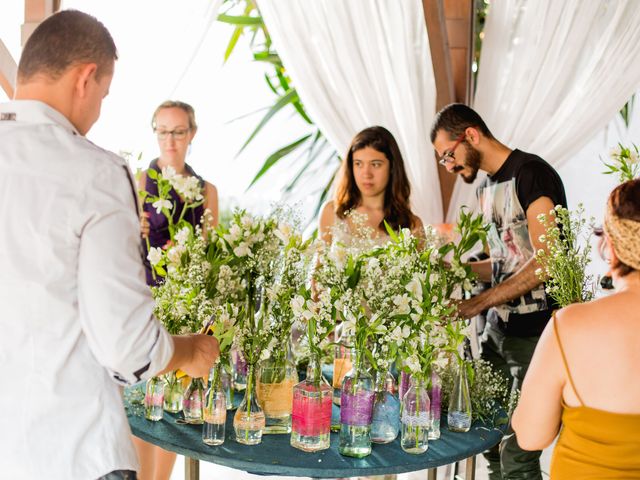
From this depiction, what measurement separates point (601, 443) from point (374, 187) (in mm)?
1649

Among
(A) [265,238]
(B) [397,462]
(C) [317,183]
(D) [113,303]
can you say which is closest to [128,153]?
(A) [265,238]

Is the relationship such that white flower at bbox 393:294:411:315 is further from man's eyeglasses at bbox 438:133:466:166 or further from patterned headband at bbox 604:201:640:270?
man's eyeglasses at bbox 438:133:466:166

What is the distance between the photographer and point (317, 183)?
507 cm

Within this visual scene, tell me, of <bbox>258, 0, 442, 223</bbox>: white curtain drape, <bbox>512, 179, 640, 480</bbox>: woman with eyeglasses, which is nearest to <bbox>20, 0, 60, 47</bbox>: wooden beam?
<bbox>258, 0, 442, 223</bbox>: white curtain drape

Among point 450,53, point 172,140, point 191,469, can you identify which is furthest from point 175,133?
point 191,469

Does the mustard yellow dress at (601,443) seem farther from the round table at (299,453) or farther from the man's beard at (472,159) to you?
the man's beard at (472,159)

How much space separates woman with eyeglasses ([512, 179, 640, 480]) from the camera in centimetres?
159

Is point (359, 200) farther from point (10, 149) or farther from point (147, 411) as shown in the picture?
point (10, 149)

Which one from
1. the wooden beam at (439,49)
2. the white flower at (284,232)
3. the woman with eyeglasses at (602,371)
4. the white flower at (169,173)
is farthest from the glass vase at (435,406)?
the wooden beam at (439,49)

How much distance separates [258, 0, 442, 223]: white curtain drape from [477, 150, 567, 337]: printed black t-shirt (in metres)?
1.13

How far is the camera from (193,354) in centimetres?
158

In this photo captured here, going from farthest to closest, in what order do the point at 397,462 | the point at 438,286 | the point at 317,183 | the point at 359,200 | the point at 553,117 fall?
the point at 317,183, the point at 553,117, the point at 359,200, the point at 438,286, the point at 397,462

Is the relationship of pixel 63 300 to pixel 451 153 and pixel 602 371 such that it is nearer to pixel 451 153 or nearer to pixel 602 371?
pixel 602 371

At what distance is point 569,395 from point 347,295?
1.76 feet
